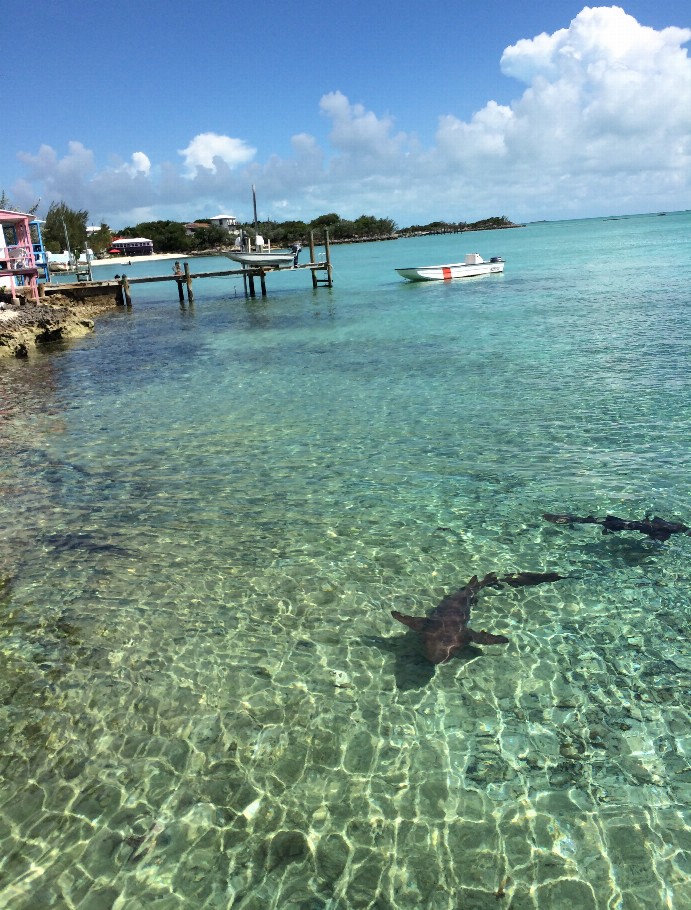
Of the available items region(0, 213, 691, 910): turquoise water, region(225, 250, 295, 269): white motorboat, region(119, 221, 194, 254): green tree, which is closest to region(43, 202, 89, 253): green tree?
region(119, 221, 194, 254): green tree

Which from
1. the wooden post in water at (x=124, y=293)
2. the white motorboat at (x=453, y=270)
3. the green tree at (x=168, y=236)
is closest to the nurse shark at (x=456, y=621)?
the wooden post in water at (x=124, y=293)

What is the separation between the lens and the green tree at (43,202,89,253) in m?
99.1

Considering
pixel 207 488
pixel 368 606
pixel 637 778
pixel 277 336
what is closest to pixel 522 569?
pixel 368 606

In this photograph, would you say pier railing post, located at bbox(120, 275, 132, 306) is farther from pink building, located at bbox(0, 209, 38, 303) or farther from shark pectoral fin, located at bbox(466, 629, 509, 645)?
shark pectoral fin, located at bbox(466, 629, 509, 645)

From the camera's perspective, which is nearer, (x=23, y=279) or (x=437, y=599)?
(x=437, y=599)

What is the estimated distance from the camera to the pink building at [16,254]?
3097 cm

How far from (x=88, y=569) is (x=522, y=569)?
16.5ft

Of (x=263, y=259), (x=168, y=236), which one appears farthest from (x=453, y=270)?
(x=168, y=236)

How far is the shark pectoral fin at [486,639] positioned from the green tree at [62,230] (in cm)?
10777

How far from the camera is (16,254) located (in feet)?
109

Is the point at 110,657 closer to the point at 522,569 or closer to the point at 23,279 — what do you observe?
the point at 522,569

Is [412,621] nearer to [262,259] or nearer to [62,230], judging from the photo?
[262,259]

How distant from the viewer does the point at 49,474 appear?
10.5 m

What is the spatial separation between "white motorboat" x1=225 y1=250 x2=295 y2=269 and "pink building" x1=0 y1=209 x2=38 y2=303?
49.2 feet
